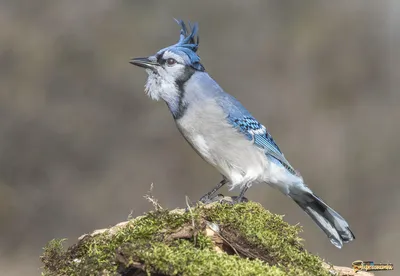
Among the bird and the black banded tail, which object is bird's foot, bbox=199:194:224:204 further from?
the black banded tail

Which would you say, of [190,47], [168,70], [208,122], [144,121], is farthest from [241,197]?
[144,121]

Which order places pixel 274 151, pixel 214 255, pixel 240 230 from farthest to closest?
1. pixel 274 151
2. pixel 240 230
3. pixel 214 255

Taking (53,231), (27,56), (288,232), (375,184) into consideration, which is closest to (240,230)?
(288,232)

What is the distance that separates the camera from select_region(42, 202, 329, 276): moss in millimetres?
2445

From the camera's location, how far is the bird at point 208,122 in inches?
159

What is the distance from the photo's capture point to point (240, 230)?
2.86 meters

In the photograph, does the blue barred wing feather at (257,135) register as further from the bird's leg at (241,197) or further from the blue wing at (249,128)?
the bird's leg at (241,197)

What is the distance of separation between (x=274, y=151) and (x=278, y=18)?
18.0 feet

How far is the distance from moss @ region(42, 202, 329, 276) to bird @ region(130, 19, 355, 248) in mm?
968

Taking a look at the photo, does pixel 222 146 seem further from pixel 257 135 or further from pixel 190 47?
pixel 190 47

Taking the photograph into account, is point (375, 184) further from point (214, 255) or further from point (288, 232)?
point (214, 255)

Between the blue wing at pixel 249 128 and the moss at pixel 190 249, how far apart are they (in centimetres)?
112

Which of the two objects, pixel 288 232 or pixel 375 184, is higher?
pixel 375 184

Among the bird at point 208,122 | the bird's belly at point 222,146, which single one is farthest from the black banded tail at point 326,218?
the bird's belly at point 222,146
